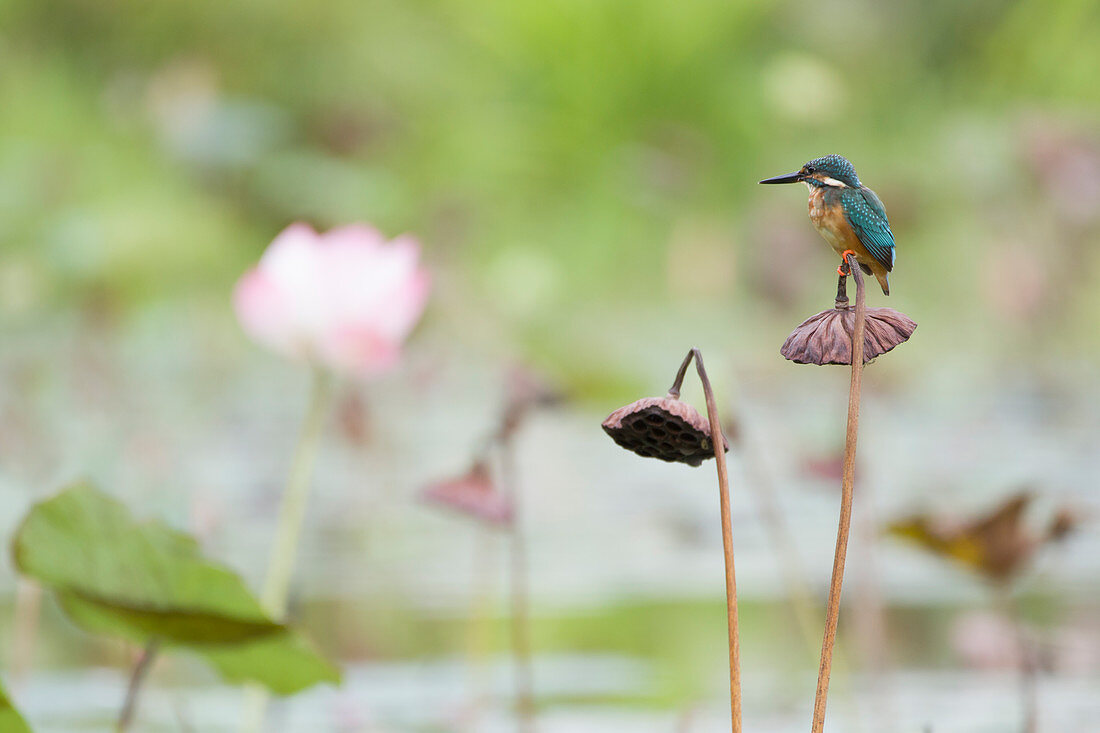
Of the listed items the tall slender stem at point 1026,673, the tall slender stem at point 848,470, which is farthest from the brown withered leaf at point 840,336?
the tall slender stem at point 1026,673

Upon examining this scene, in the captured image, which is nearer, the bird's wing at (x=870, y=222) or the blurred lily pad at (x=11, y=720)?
the bird's wing at (x=870, y=222)

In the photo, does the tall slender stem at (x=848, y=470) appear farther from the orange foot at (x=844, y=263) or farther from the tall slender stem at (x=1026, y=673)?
the tall slender stem at (x=1026, y=673)

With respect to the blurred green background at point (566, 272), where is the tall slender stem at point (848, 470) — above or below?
below

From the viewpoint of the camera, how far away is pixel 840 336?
1.05 ft

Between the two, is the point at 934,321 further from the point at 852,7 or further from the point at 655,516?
the point at 655,516

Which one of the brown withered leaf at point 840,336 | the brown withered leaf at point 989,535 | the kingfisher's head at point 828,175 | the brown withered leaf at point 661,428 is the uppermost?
the kingfisher's head at point 828,175

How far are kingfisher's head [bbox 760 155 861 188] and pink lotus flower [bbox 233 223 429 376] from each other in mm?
388

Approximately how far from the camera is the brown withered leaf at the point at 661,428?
0.33 m

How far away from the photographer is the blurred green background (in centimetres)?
107

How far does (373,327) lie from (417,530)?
0.76 metres

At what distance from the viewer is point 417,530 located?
146 centimetres

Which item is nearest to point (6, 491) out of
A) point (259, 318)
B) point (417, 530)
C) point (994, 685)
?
point (417, 530)

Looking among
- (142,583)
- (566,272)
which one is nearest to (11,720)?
(142,583)

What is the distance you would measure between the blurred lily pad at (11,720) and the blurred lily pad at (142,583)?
0.04 m
